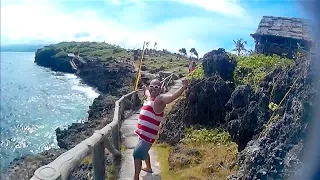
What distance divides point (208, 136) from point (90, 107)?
19226mm

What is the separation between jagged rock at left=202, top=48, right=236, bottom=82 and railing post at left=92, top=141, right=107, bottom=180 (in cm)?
605

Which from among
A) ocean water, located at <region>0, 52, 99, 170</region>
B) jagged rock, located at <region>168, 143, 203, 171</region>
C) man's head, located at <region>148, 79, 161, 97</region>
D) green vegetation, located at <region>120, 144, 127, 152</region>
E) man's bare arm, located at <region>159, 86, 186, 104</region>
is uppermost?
man's head, located at <region>148, 79, 161, 97</region>

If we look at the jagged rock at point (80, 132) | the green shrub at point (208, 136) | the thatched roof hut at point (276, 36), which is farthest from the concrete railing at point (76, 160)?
the thatched roof hut at point (276, 36)

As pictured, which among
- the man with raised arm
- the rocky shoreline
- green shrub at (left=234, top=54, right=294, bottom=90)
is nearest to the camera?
the man with raised arm

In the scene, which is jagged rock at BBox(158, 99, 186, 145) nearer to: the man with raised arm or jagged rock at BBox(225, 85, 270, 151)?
jagged rock at BBox(225, 85, 270, 151)

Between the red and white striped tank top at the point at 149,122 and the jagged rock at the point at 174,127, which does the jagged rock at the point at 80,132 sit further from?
the red and white striped tank top at the point at 149,122

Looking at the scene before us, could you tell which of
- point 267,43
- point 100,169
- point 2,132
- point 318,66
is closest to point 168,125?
point 100,169

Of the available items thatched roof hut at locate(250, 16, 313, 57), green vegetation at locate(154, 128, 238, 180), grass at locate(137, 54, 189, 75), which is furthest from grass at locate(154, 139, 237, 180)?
grass at locate(137, 54, 189, 75)

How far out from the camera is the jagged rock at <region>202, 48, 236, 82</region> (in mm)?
10805

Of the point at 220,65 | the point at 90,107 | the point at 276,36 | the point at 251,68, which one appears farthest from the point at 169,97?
the point at 90,107

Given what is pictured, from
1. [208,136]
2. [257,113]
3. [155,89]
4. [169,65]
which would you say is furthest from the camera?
[169,65]

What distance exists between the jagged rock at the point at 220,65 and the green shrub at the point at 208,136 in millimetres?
2253

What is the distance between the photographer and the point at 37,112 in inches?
1278

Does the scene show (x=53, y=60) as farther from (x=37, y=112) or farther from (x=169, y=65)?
(x=37, y=112)
